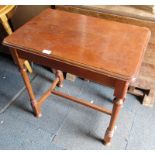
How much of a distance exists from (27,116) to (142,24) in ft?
3.15

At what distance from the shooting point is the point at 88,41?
982 millimetres

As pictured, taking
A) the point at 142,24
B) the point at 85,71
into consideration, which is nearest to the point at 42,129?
the point at 85,71

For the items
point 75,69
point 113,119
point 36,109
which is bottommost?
point 36,109

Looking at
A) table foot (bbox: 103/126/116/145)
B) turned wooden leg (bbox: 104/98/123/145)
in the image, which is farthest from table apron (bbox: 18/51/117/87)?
table foot (bbox: 103/126/116/145)

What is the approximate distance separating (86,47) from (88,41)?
51 millimetres

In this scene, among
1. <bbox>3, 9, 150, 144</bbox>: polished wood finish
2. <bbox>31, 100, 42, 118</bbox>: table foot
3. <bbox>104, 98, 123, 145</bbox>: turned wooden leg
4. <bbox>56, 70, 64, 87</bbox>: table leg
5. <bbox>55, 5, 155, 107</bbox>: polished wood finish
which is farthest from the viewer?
<bbox>56, 70, 64, 87</bbox>: table leg

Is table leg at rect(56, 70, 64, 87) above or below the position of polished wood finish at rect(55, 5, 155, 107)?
below

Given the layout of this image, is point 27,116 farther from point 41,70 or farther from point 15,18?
point 15,18

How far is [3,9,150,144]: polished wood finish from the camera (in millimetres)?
859

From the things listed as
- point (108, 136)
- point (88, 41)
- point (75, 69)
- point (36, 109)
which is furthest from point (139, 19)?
point (36, 109)

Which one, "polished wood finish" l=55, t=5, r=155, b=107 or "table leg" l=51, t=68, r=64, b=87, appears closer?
"polished wood finish" l=55, t=5, r=155, b=107

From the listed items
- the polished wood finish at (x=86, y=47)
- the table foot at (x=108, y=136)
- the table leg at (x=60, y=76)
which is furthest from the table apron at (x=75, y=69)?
the table leg at (x=60, y=76)

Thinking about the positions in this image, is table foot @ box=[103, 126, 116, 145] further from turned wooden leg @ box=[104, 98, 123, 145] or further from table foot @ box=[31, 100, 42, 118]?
table foot @ box=[31, 100, 42, 118]

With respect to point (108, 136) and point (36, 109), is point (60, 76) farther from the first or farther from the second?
point (108, 136)
